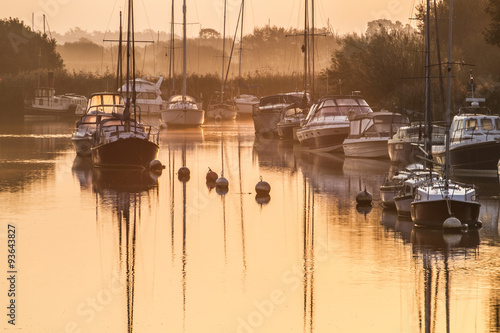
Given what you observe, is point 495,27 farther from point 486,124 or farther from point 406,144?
point 486,124

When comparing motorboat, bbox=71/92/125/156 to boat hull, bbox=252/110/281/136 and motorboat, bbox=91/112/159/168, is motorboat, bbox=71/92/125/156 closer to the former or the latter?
motorboat, bbox=91/112/159/168

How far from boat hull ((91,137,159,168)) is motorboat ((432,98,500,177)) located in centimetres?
1214

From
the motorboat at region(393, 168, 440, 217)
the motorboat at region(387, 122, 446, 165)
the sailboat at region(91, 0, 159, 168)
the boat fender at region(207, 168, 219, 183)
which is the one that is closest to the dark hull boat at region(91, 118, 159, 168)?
the sailboat at region(91, 0, 159, 168)

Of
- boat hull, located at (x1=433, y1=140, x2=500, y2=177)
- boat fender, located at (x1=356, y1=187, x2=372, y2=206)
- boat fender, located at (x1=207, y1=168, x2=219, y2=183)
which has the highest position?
boat hull, located at (x1=433, y1=140, x2=500, y2=177)

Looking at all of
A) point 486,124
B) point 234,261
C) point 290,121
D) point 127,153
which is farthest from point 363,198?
point 290,121

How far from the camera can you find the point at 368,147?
160 feet

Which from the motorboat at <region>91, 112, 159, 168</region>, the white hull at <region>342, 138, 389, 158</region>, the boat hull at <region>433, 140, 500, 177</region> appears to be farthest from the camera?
the white hull at <region>342, 138, 389, 158</region>

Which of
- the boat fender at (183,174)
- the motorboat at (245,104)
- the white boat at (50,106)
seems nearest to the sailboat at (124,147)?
the boat fender at (183,174)

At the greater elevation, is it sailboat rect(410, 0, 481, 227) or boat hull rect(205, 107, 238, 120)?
boat hull rect(205, 107, 238, 120)

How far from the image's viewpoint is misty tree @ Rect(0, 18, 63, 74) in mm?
134625

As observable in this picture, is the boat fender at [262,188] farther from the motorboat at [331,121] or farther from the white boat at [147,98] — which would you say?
the white boat at [147,98]

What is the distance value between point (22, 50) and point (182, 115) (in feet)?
188

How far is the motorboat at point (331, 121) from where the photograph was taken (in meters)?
52.8

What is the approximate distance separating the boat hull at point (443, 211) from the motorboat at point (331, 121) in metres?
26.3
